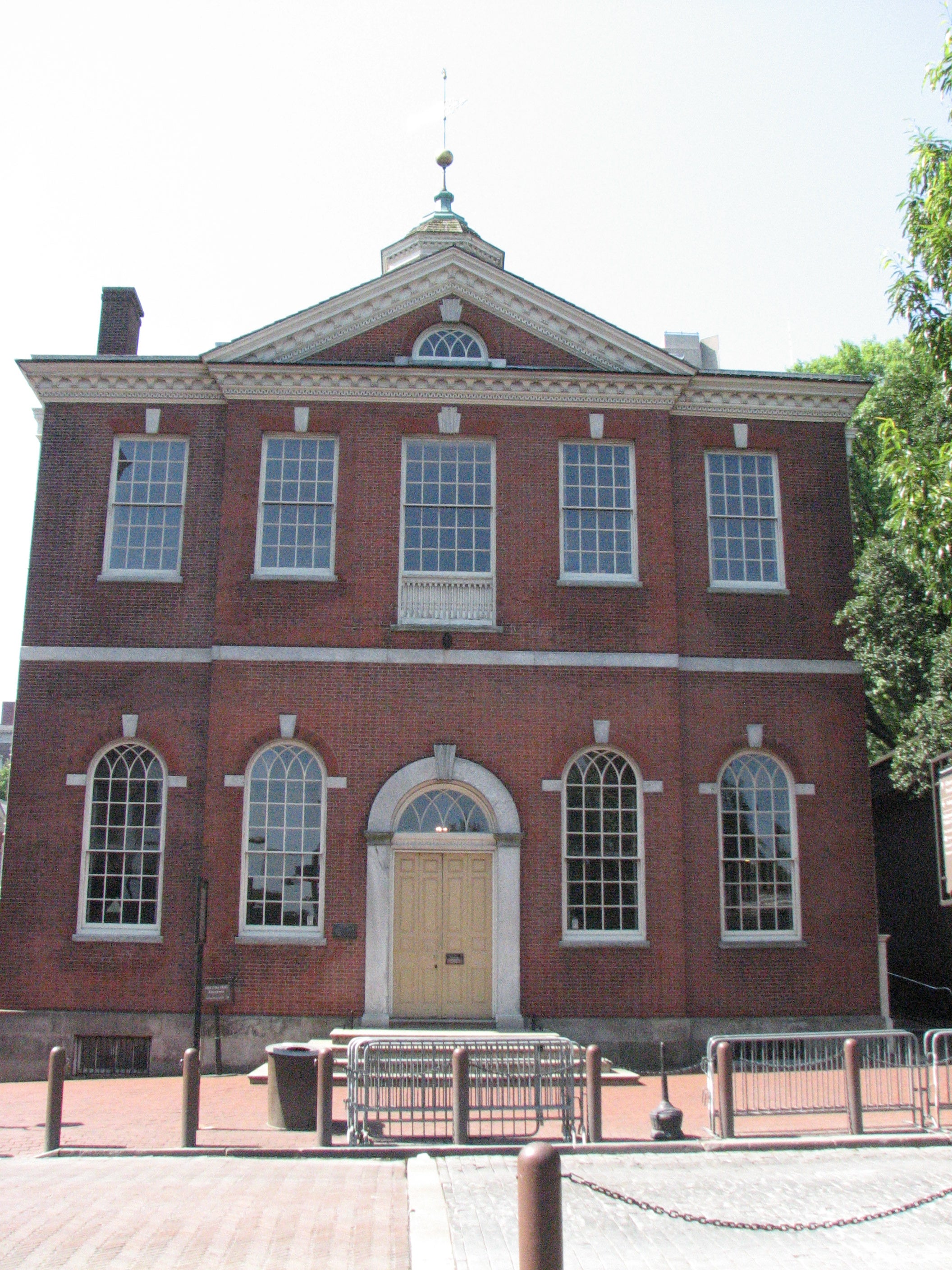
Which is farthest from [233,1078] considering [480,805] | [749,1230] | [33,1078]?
[749,1230]

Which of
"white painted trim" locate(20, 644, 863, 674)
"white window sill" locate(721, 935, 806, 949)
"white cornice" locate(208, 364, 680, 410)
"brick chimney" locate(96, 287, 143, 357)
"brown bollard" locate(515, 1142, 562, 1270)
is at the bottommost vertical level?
"brown bollard" locate(515, 1142, 562, 1270)

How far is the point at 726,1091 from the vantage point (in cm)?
1187

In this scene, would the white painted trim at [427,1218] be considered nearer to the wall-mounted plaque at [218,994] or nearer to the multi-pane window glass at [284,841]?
the wall-mounted plaque at [218,994]

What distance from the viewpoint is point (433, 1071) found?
40.2 feet

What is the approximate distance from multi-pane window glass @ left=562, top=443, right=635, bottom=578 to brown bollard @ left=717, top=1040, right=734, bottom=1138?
28.2ft

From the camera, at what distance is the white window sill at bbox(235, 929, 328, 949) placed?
56.5 feet

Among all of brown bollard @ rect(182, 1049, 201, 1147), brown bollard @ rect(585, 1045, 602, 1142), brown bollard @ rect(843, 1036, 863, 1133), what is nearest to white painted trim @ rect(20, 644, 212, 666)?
brown bollard @ rect(182, 1049, 201, 1147)

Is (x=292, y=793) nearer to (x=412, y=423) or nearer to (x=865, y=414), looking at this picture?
(x=412, y=423)

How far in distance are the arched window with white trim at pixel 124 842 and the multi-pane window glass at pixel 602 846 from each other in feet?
20.2

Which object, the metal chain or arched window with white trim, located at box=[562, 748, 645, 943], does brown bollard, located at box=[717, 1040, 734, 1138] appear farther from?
arched window with white trim, located at box=[562, 748, 645, 943]

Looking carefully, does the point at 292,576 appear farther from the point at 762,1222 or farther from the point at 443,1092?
the point at 762,1222

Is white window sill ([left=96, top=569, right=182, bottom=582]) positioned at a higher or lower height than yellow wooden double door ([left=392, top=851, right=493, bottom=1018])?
higher

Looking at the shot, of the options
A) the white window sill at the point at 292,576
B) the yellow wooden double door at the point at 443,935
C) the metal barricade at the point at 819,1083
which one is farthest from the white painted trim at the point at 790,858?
the white window sill at the point at 292,576

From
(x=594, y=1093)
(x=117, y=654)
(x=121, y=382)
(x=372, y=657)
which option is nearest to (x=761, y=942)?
(x=594, y=1093)
